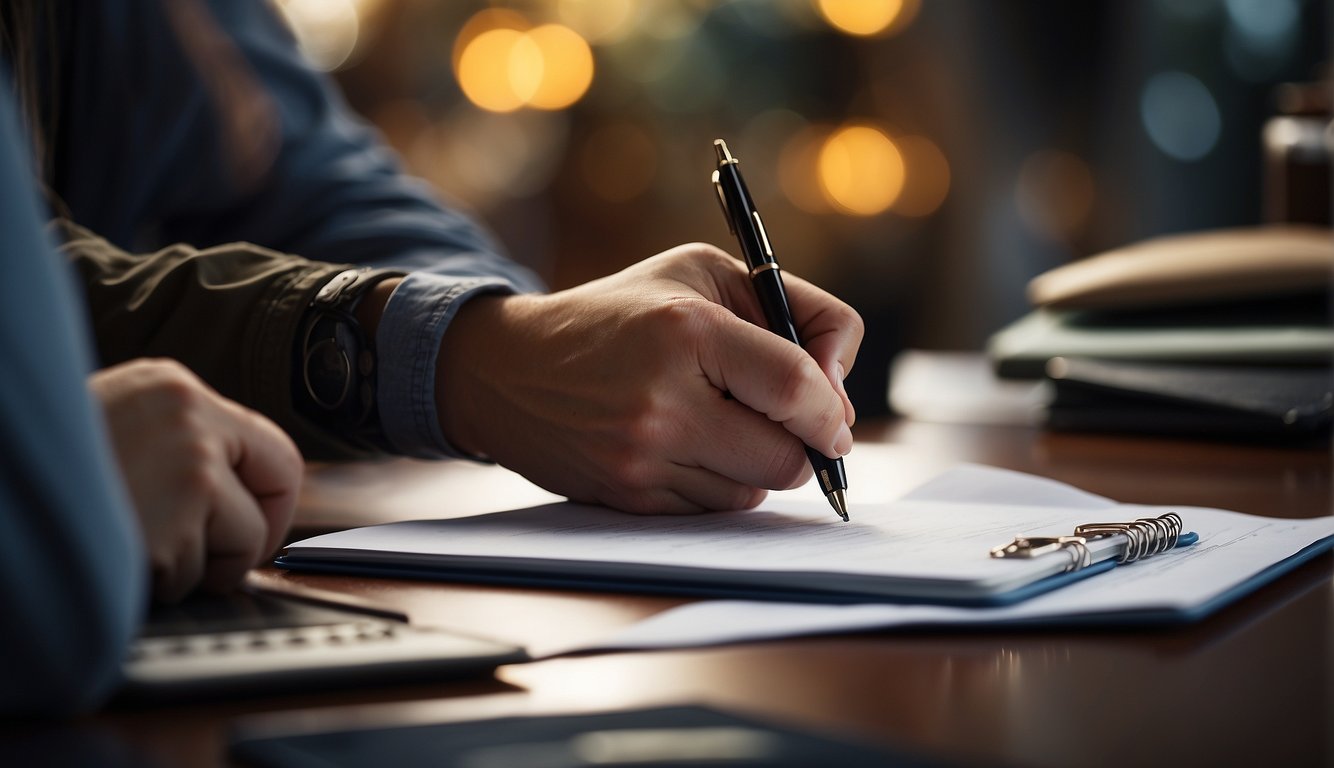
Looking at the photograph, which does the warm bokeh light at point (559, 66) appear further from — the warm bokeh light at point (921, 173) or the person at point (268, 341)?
the person at point (268, 341)

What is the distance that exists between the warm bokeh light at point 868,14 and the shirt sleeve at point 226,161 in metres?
3.80

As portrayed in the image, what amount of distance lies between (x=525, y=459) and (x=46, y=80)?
65 centimetres

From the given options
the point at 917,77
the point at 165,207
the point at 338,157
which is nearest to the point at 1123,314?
the point at 338,157

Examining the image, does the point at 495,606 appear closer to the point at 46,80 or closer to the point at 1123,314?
the point at 46,80

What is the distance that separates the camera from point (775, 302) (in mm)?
701

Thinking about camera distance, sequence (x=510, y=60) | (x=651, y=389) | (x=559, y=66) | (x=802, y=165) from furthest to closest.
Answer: (x=802, y=165), (x=559, y=66), (x=510, y=60), (x=651, y=389)

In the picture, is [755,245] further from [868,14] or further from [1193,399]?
[868,14]

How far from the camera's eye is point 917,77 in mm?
4910

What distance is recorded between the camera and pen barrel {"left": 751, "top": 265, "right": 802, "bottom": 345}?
2.29ft

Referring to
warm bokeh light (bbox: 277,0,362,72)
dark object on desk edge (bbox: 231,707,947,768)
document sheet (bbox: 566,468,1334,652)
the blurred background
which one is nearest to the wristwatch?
document sheet (bbox: 566,468,1334,652)

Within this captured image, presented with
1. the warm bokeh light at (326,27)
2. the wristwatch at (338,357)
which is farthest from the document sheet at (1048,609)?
the warm bokeh light at (326,27)

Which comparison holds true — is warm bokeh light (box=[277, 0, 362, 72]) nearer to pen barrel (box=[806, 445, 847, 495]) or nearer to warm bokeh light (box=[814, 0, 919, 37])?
warm bokeh light (box=[814, 0, 919, 37])

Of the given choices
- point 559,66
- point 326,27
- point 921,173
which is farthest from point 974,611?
point 921,173

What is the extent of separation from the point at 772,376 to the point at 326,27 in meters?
3.62
